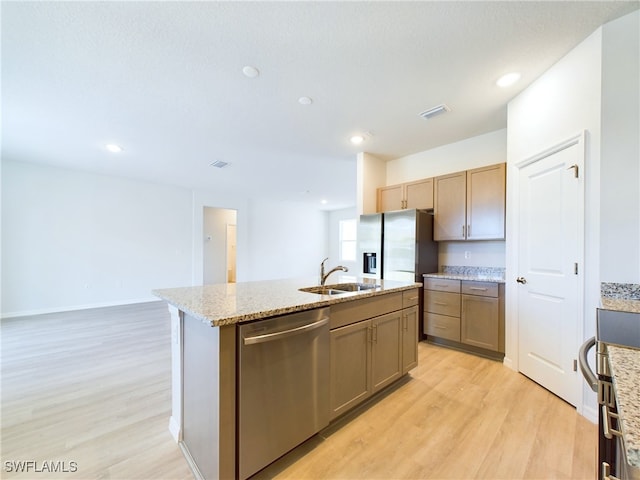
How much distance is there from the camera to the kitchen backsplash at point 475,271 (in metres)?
3.35

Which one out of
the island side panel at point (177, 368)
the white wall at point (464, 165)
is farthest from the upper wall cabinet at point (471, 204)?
the island side panel at point (177, 368)

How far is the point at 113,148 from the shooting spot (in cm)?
391

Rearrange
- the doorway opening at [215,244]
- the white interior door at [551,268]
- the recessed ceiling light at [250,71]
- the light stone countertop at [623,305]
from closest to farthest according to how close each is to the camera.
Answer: the light stone countertop at [623,305], the white interior door at [551,268], the recessed ceiling light at [250,71], the doorway opening at [215,244]

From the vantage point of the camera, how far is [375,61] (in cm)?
209

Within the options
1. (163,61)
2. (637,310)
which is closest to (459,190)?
(637,310)

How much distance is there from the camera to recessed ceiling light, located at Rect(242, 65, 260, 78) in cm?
216

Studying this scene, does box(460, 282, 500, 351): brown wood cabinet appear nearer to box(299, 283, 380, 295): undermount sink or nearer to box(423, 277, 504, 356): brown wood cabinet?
box(423, 277, 504, 356): brown wood cabinet

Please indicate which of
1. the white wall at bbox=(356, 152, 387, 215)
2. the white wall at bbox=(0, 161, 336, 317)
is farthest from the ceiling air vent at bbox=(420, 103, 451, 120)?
the white wall at bbox=(0, 161, 336, 317)

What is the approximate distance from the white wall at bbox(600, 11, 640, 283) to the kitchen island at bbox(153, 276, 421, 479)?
4.53 feet

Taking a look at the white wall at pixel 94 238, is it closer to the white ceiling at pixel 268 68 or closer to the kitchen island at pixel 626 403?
the white ceiling at pixel 268 68

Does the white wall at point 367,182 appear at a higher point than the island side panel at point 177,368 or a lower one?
higher

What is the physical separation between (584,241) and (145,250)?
7.01m

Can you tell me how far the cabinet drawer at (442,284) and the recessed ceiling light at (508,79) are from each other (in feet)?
6.76

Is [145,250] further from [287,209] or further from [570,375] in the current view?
[570,375]
